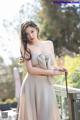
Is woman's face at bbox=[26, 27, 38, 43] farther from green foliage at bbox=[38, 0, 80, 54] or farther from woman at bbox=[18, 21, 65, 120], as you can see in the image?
green foliage at bbox=[38, 0, 80, 54]

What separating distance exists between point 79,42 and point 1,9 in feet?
10.7

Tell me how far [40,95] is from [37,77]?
168 mm

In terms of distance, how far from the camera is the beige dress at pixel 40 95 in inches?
155

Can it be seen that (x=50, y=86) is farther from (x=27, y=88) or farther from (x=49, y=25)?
(x=49, y=25)

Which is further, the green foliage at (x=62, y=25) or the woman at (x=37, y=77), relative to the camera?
the green foliage at (x=62, y=25)

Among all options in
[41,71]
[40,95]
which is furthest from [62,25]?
[41,71]

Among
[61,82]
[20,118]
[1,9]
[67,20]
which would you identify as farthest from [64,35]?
[20,118]

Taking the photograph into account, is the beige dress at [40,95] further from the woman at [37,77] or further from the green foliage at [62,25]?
the green foliage at [62,25]

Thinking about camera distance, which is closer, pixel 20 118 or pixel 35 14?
pixel 20 118

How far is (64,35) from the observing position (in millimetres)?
16578

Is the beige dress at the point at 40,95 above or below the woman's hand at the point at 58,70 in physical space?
below

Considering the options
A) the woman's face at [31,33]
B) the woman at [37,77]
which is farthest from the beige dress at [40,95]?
the woman's face at [31,33]

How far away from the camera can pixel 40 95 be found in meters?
4.00

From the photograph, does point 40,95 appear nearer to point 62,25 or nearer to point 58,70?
point 58,70
